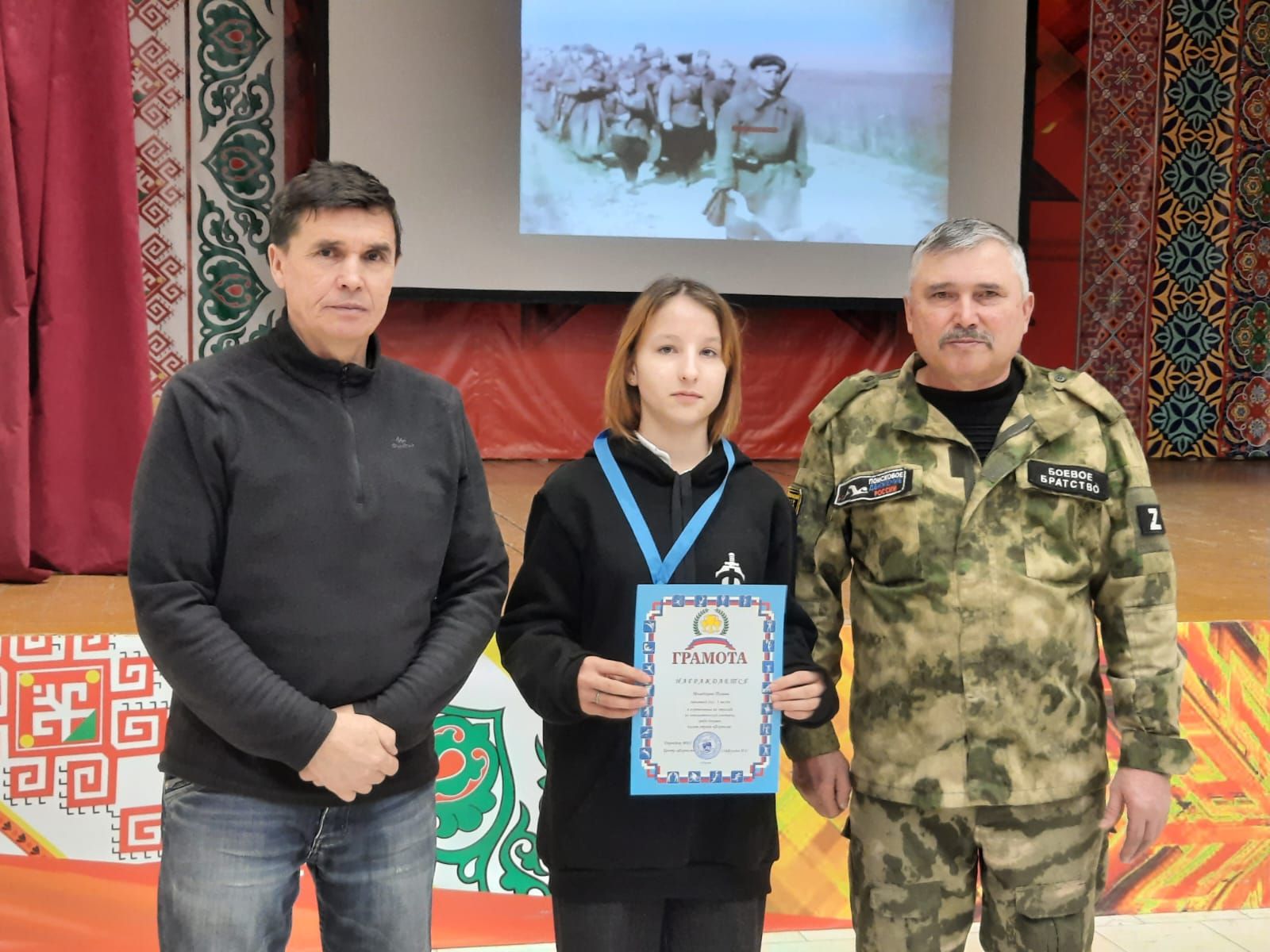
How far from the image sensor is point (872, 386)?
5.72 feet

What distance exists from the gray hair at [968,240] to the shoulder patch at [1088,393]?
139mm

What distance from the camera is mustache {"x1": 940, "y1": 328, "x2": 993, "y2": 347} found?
1603 mm

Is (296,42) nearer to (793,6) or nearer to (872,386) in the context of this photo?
(793,6)

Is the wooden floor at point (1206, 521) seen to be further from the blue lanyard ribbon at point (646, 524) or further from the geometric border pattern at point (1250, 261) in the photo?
the blue lanyard ribbon at point (646, 524)

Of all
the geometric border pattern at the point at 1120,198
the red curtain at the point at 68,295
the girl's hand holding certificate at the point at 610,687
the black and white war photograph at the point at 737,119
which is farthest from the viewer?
the geometric border pattern at the point at 1120,198

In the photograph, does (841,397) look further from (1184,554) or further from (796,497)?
(1184,554)

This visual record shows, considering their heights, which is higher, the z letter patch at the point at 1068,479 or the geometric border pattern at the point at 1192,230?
the geometric border pattern at the point at 1192,230

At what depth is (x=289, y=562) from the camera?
4.47 ft

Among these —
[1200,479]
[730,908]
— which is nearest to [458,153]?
[1200,479]

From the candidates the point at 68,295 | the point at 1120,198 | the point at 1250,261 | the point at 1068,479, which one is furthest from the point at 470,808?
the point at 1250,261

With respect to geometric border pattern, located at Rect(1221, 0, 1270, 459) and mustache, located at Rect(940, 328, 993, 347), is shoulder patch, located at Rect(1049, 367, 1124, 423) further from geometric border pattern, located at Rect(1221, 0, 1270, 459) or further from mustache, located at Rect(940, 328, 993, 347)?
geometric border pattern, located at Rect(1221, 0, 1270, 459)

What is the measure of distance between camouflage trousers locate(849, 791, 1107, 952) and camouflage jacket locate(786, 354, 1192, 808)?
0.13 ft

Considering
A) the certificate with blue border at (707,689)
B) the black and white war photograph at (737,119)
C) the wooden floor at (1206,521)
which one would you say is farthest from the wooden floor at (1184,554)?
the certificate with blue border at (707,689)

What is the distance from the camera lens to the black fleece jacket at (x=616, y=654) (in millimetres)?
1486
